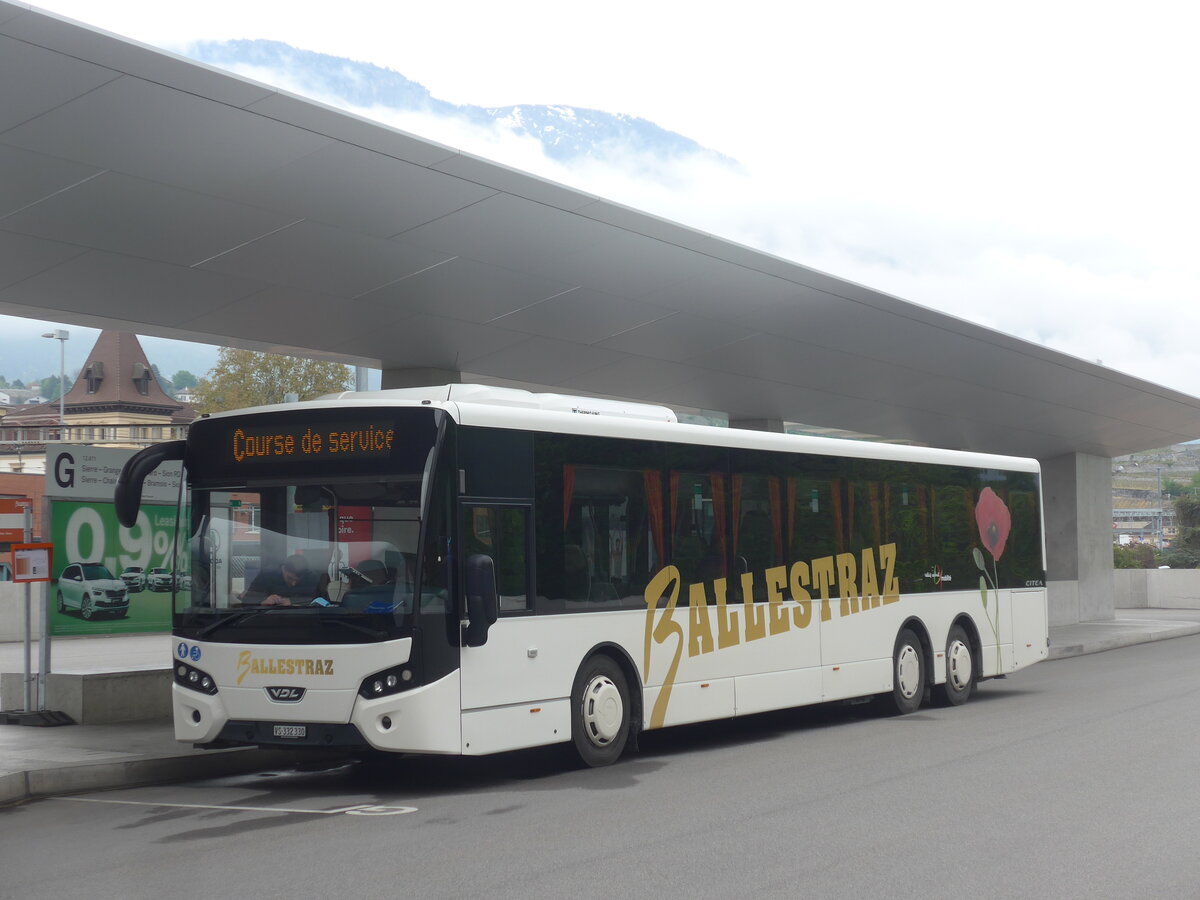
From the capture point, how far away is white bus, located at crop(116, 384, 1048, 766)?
1027 centimetres

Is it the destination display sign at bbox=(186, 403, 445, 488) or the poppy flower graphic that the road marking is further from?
the poppy flower graphic

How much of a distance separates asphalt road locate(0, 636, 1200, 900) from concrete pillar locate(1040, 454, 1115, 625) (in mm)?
24410

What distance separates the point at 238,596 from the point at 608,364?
1096 cm

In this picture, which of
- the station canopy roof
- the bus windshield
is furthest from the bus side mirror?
the station canopy roof

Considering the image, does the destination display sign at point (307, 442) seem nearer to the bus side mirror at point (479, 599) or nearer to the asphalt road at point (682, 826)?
the bus side mirror at point (479, 599)

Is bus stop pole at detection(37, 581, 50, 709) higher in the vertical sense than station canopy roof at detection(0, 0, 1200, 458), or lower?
lower

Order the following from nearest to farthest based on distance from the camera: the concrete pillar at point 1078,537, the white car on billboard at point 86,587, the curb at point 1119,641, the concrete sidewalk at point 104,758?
the concrete sidewalk at point 104,758
the white car on billboard at point 86,587
the curb at point 1119,641
the concrete pillar at point 1078,537

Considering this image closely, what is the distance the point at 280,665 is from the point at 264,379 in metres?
61.0

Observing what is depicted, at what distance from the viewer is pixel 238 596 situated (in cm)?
1073

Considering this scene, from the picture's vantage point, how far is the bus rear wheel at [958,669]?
1727 cm

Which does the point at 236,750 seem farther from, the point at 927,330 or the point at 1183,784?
the point at 927,330

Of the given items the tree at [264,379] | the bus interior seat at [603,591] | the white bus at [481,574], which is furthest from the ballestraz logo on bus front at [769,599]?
the tree at [264,379]

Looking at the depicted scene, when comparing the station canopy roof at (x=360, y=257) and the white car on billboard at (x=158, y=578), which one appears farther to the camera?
the white car on billboard at (x=158, y=578)

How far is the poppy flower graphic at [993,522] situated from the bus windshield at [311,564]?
10.1 metres
